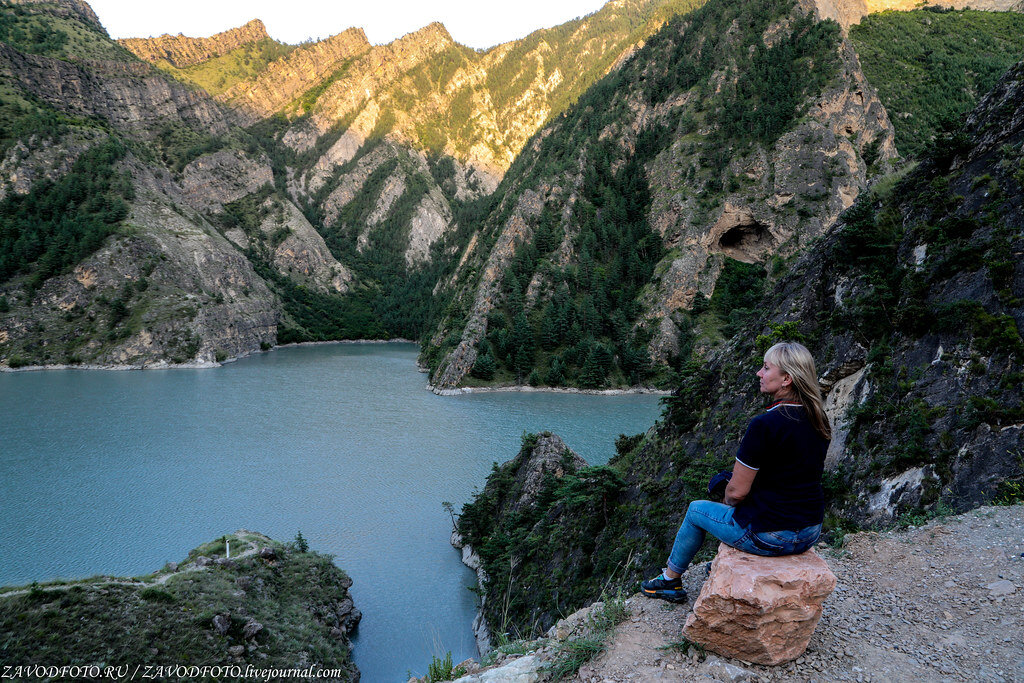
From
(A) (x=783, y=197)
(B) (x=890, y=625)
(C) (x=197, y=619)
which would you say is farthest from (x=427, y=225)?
(B) (x=890, y=625)

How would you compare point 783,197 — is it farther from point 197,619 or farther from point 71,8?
point 71,8

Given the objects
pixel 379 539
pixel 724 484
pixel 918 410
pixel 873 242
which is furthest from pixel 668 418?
pixel 379 539

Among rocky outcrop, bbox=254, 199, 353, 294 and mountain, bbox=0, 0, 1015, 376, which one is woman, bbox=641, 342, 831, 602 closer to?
mountain, bbox=0, 0, 1015, 376

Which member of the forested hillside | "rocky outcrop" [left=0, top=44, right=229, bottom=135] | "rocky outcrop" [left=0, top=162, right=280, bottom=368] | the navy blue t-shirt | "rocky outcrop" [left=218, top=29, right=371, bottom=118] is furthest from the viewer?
"rocky outcrop" [left=218, top=29, right=371, bottom=118]

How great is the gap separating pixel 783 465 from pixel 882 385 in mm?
6540

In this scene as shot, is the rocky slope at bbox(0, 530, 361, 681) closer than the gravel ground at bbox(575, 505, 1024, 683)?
No

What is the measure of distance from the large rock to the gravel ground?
0.57 feet

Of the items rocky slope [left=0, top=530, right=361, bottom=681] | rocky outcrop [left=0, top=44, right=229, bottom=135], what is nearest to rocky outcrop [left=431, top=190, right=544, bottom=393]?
rocky slope [left=0, top=530, right=361, bottom=681]

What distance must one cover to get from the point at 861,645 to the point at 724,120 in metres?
79.6

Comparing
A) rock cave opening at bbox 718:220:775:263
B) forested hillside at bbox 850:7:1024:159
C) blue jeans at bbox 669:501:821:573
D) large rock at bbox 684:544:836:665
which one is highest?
forested hillside at bbox 850:7:1024:159

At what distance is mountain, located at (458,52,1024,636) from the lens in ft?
21.5

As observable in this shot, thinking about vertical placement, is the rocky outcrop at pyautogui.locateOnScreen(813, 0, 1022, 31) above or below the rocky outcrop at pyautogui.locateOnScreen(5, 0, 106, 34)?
below

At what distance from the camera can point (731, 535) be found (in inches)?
163

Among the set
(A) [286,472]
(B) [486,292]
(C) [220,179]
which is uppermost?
(C) [220,179]
